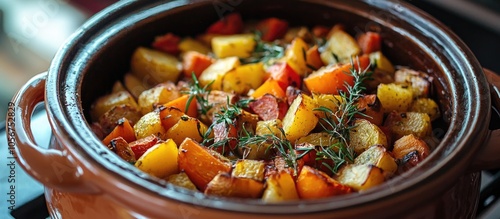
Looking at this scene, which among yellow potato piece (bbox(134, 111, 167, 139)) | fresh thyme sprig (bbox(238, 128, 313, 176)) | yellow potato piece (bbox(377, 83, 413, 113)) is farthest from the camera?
yellow potato piece (bbox(377, 83, 413, 113))

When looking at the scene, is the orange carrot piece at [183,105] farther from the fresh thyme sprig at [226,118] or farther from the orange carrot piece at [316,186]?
the orange carrot piece at [316,186]

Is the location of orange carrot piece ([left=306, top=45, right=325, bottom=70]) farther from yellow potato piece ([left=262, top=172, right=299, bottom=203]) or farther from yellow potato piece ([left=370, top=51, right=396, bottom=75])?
yellow potato piece ([left=262, top=172, right=299, bottom=203])

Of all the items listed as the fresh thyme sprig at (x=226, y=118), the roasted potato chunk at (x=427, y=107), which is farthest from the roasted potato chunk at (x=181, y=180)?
the roasted potato chunk at (x=427, y=107)

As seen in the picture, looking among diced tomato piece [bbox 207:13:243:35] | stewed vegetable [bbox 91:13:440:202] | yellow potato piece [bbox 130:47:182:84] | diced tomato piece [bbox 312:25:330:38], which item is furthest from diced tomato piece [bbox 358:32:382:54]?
yellow potato piece [bbox 130:47:182:84]

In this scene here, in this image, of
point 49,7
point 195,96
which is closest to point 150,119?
point 195,96

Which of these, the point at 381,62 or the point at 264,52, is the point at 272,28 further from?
the point at 381,62

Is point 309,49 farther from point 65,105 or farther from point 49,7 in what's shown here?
point 49,7

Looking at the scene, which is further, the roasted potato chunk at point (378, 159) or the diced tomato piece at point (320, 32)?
the diced tomato piece at point (320, 32)
